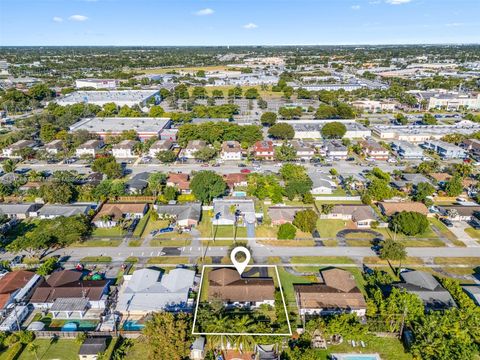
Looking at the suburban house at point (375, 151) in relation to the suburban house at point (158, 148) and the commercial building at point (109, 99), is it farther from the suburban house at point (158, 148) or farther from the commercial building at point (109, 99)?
the commercial building at point (109, 99)

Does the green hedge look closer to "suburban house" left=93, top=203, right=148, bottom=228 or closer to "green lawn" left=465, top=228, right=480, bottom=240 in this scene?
"suburban house" left=93, top=203, right=148, bottom=228

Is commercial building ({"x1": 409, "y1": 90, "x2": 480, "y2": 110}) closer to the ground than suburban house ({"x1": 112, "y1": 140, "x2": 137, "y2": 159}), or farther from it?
farther from it

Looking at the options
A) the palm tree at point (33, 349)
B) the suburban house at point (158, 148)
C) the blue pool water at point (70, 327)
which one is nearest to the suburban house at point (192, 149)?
the suburban house at point (158, 148)

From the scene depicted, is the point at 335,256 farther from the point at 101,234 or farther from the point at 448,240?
the point at 101,234

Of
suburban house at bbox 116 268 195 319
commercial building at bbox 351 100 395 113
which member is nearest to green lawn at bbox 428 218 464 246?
suburban house at bbox 116 268 195 319

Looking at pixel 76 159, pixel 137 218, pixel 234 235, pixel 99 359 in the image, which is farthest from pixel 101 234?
pixel 76 159

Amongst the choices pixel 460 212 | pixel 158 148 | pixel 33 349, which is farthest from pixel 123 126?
pixel 460 212
